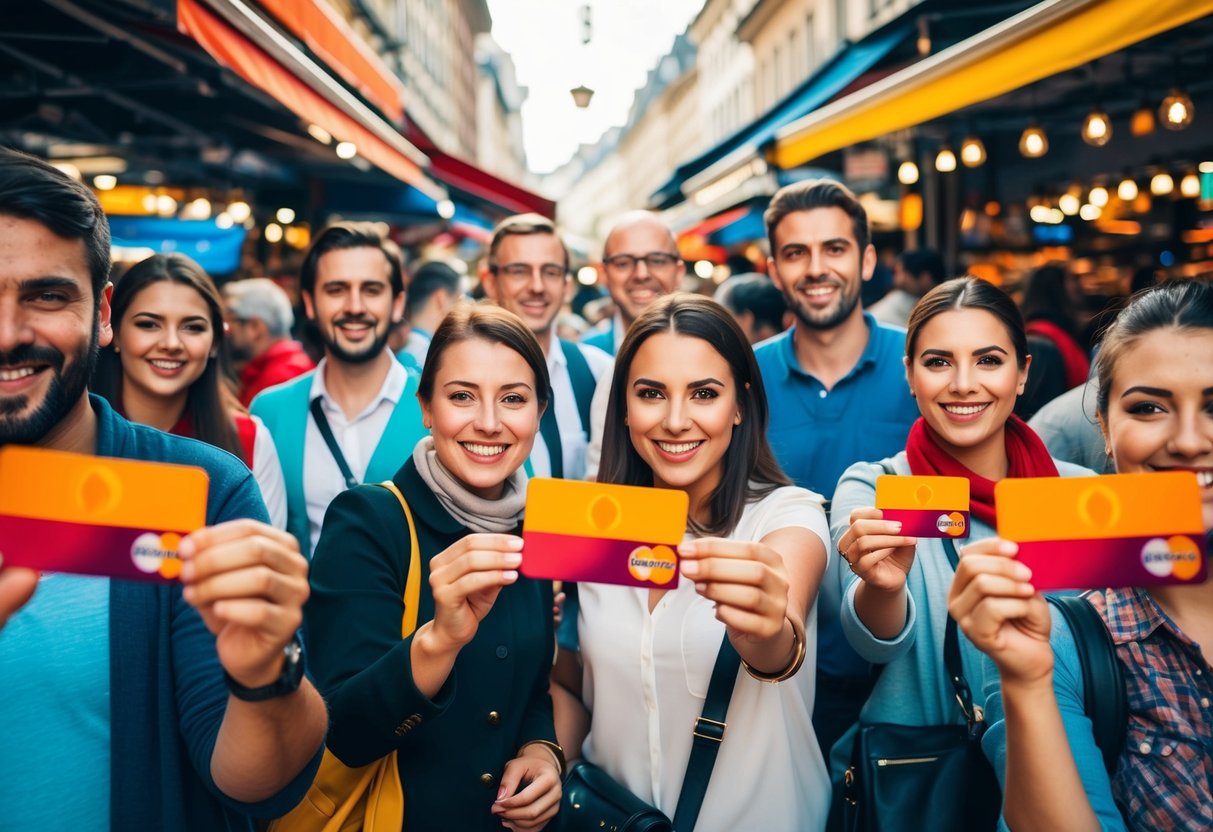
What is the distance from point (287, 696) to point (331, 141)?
6.91 metres

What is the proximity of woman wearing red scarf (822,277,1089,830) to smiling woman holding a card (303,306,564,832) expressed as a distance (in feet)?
2.71

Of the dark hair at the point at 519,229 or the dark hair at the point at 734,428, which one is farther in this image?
the dark hair at the point at 519,229

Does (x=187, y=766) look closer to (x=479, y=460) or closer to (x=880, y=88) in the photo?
(x=479, y=460)

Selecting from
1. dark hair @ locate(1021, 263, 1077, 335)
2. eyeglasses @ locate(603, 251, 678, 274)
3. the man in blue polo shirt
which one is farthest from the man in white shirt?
dark hair @ locate(1021, 263, 1077, 335)

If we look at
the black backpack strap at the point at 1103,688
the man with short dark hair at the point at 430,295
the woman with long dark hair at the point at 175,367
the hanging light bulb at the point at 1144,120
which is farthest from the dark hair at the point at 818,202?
the hanging light bulb at the point at 1144,120

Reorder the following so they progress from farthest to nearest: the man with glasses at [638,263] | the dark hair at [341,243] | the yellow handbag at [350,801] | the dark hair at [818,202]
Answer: the man with glasses at [638,263] < the dark hair at [341,243] < the dark hair at [818,202] < the yellow handbag at [350,801]

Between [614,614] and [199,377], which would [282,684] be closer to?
[614,614]

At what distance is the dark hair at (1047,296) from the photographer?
6.08 meters

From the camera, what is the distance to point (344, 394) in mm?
4109

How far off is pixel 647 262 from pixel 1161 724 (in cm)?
378

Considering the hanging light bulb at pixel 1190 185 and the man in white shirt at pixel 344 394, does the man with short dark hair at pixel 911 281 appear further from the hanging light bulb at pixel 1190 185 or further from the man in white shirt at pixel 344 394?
the man in white shirt at pixel 344 394

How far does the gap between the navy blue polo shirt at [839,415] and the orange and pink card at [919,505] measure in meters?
1.28

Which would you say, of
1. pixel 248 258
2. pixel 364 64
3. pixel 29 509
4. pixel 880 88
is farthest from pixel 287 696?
pixel 248 258

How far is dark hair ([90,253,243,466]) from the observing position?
377 cm
